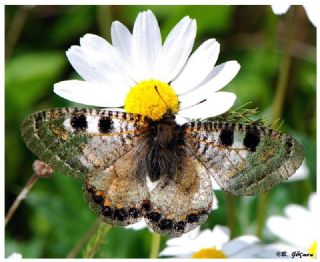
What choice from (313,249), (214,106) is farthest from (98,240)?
(313,249)

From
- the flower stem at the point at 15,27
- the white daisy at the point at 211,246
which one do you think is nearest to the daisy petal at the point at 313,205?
the white daisy at the point at 211,246

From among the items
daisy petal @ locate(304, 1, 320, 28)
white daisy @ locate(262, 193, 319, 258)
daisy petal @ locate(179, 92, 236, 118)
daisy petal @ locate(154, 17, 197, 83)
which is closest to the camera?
daisy petal @ locate(179, 92, 236, 118)

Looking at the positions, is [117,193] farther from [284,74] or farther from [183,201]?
[284,74]

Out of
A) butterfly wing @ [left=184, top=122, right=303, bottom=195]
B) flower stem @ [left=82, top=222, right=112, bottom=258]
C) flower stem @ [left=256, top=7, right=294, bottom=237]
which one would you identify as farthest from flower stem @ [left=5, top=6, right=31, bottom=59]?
butterfly wing @ [left=184, top=122, right=303, bottom=195]

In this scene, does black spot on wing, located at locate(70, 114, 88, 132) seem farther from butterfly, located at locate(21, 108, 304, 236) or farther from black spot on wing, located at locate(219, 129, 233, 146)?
black spot on wing, located at locate(219, 129, 233, 146)

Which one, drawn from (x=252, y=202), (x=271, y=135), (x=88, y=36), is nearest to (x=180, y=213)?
(x=271, y=135)

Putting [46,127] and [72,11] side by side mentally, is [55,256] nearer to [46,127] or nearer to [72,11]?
[46,127]
